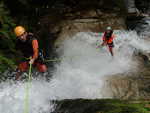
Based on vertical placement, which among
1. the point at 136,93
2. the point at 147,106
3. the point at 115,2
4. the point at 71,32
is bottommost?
the point at 136,93

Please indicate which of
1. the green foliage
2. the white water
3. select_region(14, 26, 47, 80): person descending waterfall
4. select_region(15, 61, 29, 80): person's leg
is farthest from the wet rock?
the green foliage

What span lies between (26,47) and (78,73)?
10.1 ft

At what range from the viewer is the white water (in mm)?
6973

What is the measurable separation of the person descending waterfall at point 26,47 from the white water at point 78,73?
2.38 ft

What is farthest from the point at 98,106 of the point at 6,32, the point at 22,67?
the point at 6,32

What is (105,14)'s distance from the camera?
1473 centimetres

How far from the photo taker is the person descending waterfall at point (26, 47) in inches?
261

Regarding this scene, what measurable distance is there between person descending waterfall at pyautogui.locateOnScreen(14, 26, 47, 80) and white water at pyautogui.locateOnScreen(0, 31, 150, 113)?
0.73 meters

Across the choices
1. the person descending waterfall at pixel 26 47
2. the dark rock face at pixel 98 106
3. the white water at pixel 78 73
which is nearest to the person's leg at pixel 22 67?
the person descending waterfall at pixel 26 47

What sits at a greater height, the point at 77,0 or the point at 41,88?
the point at 77,0

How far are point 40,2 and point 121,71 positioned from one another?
20.6ft

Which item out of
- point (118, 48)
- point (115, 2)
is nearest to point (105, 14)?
point (115, 2)

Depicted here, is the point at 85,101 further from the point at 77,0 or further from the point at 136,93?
the point at 77,0

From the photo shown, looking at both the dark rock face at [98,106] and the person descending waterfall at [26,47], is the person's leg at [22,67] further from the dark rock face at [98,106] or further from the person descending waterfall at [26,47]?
the dark rock face at [98,106]
